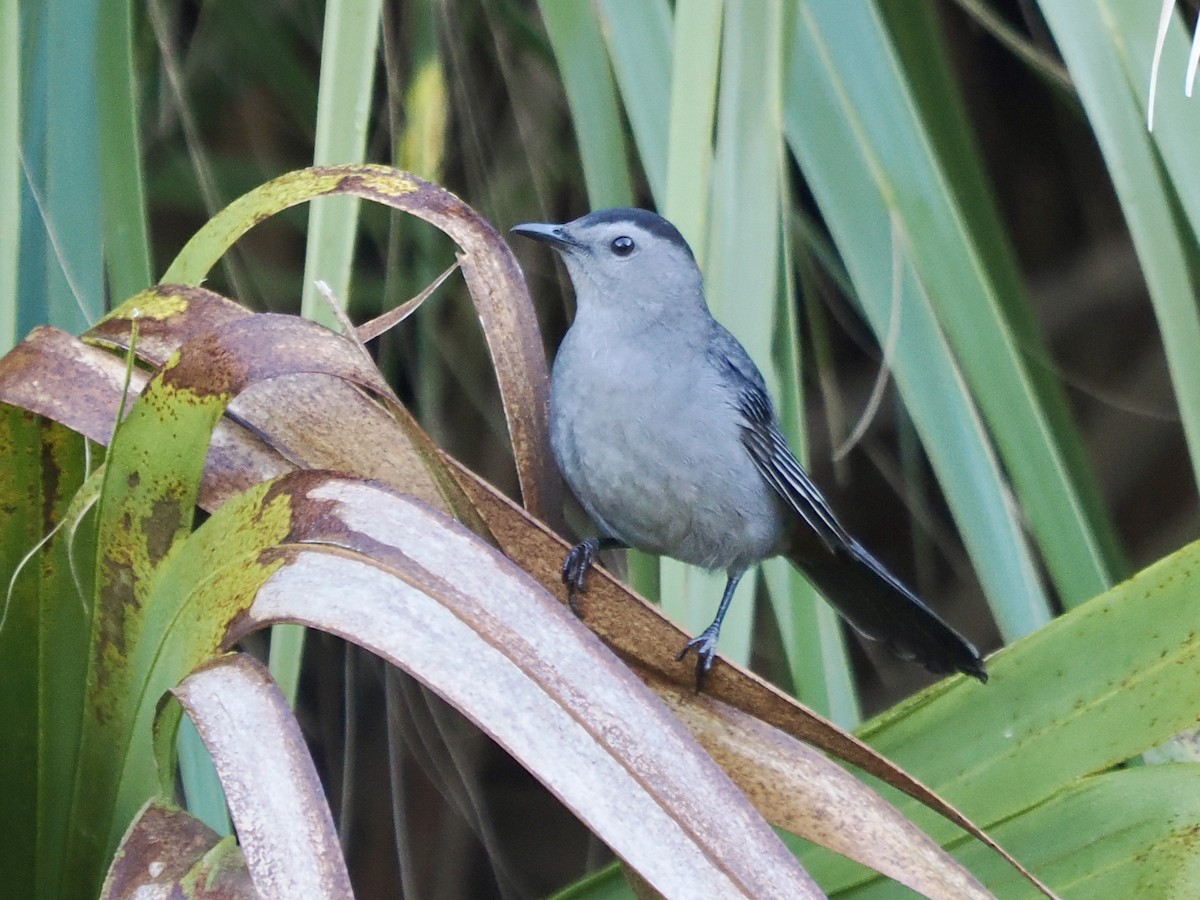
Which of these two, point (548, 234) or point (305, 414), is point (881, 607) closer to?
point (548, 234)

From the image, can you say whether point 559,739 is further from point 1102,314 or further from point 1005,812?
point 1102,314

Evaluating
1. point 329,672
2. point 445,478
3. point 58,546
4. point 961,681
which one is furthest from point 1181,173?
point 329,672

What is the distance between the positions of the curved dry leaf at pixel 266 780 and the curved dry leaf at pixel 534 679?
4cm

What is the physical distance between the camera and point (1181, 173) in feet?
3.38

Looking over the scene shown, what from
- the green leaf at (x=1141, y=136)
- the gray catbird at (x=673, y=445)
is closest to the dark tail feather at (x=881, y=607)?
the gray catbird at (x=673, y=445)

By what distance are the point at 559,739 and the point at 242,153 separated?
204 cm

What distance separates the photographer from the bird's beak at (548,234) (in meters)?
1.66

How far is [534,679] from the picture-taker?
25.6 inches

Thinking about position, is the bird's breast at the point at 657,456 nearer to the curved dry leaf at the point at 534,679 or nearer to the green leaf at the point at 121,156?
the green leaf at the point at 121,156

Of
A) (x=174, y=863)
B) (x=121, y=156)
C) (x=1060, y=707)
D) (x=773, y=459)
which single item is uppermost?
(x=121, y=156)

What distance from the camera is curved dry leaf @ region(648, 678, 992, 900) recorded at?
2.38ft

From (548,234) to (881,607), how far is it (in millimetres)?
597

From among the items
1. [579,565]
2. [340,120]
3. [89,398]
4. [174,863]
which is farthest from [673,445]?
[174,863]

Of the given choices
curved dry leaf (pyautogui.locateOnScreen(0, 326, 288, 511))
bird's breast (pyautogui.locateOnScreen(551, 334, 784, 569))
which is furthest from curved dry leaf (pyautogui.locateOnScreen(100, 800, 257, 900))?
bird's breast (pyautogui.locateOnScreen(551, 334, 784, 569))
